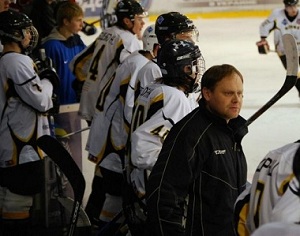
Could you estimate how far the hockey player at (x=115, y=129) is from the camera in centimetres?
397

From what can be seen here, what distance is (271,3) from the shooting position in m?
14.1

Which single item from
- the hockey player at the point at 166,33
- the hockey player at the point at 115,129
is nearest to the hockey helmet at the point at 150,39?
the hockey player at the point at 115,129

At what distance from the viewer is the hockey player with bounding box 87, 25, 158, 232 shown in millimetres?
3971

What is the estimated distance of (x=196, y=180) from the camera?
258 cm

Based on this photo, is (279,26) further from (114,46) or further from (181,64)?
(181,64)

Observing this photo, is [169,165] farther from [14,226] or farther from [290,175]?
[14,226]

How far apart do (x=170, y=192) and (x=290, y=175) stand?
0.67 m

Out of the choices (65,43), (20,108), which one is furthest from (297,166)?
(65,43)

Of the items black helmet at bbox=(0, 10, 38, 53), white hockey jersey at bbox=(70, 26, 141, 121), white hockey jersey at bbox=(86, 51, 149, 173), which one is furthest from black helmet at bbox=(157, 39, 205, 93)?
white hockey jersey at bbox=(70, 26, 141, 121)

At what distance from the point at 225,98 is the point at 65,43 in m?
2.84

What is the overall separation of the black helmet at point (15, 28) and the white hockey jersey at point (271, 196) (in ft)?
6.54

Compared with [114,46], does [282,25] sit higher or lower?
lower

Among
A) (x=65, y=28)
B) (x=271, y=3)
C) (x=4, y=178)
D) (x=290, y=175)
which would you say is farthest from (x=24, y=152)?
(x=271, y=3)

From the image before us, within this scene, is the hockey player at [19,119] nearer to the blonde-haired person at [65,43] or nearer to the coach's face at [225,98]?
the blonde-haired person at [65,43]
